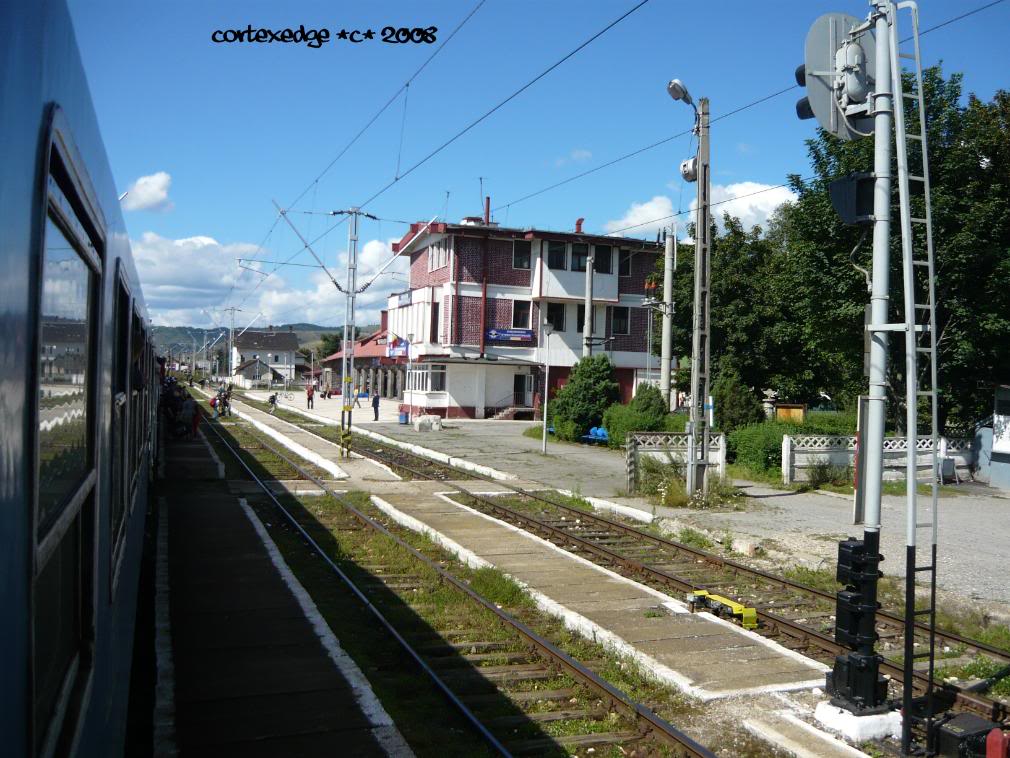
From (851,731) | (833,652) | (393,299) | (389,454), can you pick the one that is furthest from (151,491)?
(393,299)

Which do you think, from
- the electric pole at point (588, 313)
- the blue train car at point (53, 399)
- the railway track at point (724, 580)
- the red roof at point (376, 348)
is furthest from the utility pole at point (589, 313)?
the blue train car at point (53, 399)

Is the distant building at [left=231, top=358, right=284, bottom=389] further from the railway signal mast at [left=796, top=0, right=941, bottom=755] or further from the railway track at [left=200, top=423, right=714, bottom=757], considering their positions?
the railway signal mast at [left=796, top=0, right=941, bottom=755]

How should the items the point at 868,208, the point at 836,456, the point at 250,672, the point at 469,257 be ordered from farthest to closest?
the point at 469,257
the point at 836,456
the point at 250,672
the point at 868,208

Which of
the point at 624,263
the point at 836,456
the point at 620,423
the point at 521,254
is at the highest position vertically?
the point at 521,254

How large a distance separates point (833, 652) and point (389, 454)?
1984 cm

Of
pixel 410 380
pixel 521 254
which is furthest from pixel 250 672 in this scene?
pixel 410 380

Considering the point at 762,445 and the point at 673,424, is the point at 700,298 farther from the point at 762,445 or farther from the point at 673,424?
the point at 673,424

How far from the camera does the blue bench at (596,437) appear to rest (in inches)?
1216

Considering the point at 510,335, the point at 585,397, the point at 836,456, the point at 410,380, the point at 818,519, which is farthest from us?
the point at 410,380

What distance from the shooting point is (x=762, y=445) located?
21.4 m

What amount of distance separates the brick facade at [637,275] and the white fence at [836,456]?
2679 cm

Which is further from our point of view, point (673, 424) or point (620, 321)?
point (620, 321)

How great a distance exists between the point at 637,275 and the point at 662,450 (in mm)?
28488

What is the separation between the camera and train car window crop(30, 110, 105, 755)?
6.27 feet
